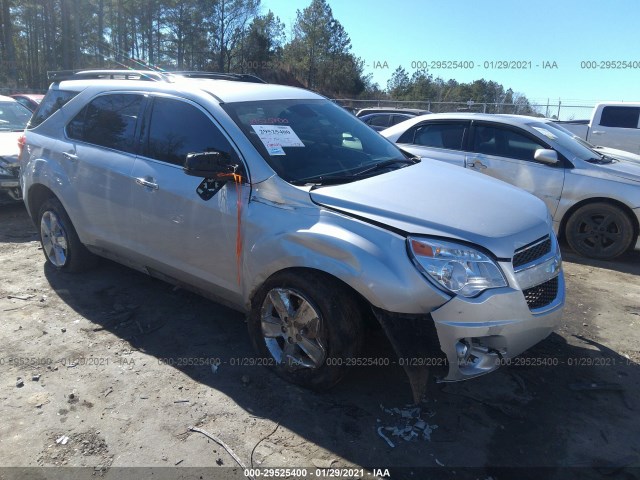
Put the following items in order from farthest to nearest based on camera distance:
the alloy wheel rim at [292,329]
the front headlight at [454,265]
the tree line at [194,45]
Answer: the tree line at [194,45]
the alloy wheel rim at [292,329]
the front headlight at [454,265]

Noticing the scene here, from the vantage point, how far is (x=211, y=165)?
3068 millimetres

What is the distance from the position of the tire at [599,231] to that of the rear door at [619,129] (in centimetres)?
667

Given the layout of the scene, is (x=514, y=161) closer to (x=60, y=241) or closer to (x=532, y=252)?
(x=532, y=252)

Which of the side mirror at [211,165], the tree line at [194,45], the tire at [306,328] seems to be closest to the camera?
the tire at [306,328]

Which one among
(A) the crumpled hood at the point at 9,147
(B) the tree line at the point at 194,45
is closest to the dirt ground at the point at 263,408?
(A) the crumpled hood at the point at 9,147

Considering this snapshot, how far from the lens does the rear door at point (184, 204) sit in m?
3.22

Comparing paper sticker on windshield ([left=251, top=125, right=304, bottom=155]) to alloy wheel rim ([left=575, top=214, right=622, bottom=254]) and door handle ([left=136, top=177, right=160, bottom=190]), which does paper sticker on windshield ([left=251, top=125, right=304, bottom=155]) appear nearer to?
door handle ([left=136, top=177, right=160, bottom=190])

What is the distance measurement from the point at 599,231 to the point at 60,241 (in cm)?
601

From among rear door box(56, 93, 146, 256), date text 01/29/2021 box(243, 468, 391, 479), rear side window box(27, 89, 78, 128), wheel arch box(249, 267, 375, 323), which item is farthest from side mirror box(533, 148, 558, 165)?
rear side window box(27, 89, 78, 128)

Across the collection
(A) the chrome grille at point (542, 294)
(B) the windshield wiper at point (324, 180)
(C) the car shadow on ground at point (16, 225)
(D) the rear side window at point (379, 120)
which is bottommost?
(C) the car shadow on ground at point (16, 225)

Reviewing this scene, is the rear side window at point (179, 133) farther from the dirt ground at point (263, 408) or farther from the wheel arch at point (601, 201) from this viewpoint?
the wheel arch at point (601, 201)

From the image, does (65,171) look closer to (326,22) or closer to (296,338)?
(296,338)

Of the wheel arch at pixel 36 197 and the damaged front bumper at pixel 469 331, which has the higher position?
the wheel arch at pixel 36 197

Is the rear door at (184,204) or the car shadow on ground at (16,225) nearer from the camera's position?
the rear door at (184,204)
